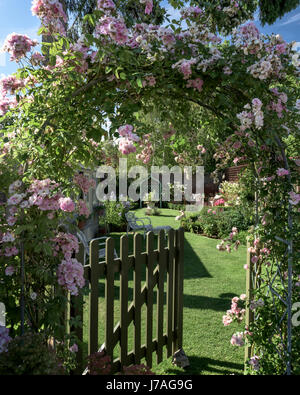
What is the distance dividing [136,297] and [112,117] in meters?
1.53

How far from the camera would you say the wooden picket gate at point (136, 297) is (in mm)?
2316

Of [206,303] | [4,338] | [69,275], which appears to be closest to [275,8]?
[206,303]

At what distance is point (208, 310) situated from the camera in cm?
435

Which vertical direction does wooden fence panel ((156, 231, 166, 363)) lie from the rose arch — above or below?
below

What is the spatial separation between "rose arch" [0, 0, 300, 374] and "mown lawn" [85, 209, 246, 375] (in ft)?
2.80

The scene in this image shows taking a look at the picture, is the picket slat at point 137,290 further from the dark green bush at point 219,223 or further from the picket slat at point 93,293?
the dark green bush at point 219,223

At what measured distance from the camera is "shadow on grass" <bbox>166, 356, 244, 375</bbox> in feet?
9.74

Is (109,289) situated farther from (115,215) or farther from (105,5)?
(115,215)

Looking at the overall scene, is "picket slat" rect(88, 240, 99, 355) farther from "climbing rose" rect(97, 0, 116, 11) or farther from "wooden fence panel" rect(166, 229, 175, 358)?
"climbing rose" rect(97, 0, 116, 11)

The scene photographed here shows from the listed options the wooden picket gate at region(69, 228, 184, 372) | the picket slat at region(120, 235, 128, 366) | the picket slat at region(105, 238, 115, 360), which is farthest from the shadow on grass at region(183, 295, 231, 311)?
the picket slat at region(105, 238, 115, 360)

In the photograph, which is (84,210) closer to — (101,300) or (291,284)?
(291,284)

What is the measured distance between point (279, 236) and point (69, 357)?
1.62 m

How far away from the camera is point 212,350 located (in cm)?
337
